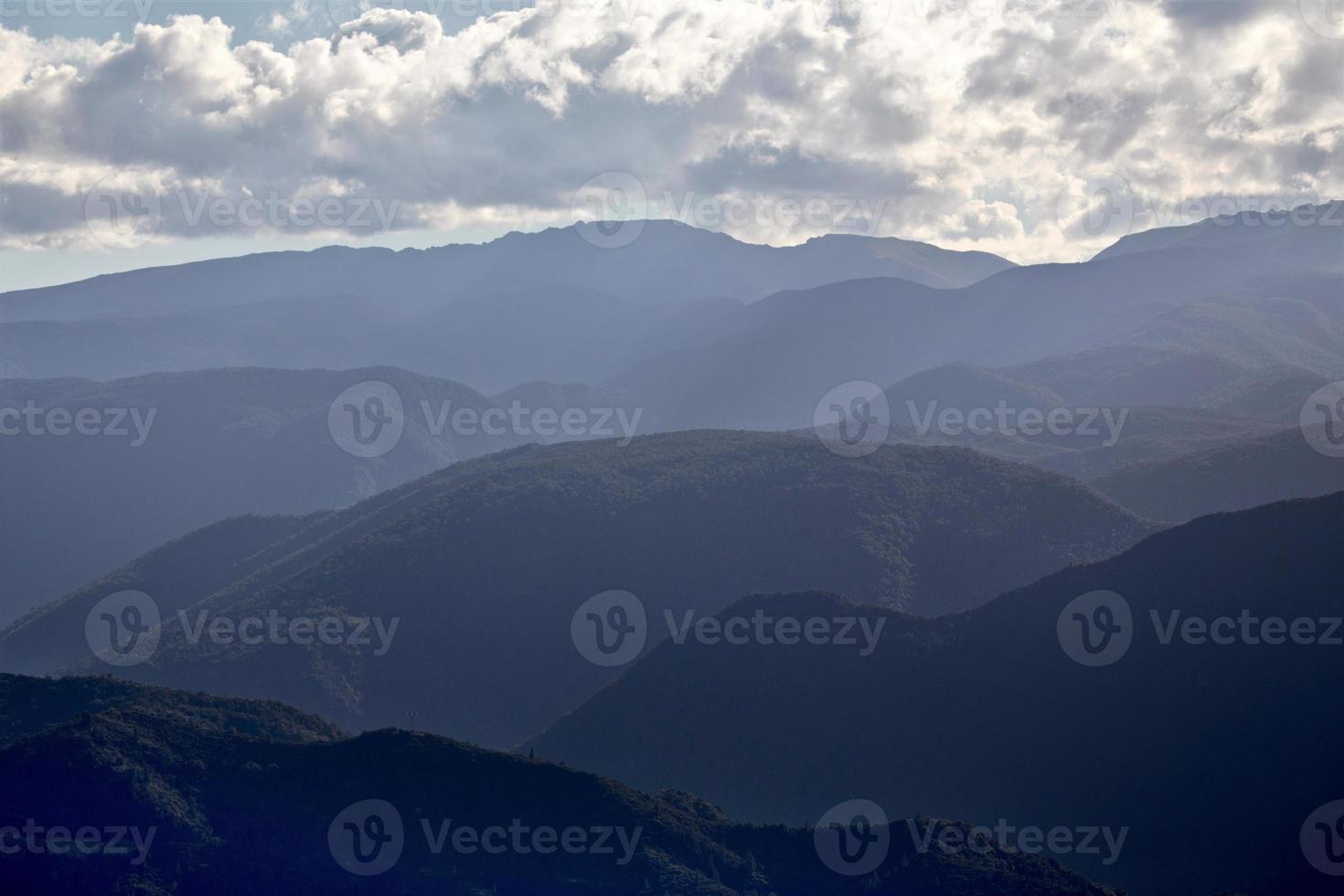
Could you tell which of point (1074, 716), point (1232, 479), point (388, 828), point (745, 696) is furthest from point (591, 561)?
point (1232, 479)

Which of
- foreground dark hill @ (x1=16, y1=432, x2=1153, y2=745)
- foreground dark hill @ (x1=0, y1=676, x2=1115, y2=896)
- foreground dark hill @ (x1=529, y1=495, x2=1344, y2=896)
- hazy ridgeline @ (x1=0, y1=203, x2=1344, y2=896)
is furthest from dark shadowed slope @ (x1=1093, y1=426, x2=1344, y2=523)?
foreground dark hill @ (x1=0, y1=676, x2=1115, y2=896)

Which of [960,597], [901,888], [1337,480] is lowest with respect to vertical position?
[901,888]

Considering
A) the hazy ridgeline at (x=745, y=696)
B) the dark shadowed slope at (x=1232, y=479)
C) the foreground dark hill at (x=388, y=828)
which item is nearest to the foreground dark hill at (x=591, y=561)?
the hazy ridgeline at (x=745, y=696)

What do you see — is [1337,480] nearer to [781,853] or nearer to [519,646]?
[519,646]

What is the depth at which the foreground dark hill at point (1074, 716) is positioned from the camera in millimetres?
59906

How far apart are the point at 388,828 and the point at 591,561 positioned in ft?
189

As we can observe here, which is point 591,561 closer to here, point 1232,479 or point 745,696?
point 745,696

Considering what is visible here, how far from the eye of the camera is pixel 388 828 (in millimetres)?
54844

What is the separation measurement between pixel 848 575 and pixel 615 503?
25.6m

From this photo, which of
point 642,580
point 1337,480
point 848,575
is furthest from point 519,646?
point 1337,480

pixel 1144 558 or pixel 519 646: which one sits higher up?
pixel 1144 558

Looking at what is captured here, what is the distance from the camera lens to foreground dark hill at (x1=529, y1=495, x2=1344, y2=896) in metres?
59.9

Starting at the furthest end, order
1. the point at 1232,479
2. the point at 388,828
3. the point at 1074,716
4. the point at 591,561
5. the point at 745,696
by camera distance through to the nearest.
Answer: the point at 1232,479, the point at 591,561, the point at 745,696, the point at 1074,716, the point at 388,828

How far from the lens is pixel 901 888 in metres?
51.7
